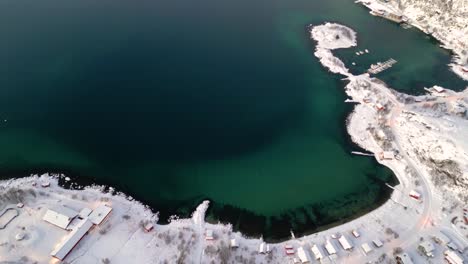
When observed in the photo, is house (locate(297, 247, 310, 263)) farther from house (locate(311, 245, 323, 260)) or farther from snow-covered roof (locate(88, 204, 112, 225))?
snow-covered roof (locate(88, 204, 112, 225))

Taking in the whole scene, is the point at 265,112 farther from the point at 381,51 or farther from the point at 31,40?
the point at 31,40

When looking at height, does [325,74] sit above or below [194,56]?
below

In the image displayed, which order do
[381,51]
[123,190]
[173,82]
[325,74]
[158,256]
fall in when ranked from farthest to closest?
[381,51] → [325,74] → [173,82] → [123,190] → [158,256]

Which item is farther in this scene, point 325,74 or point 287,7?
point 287,7

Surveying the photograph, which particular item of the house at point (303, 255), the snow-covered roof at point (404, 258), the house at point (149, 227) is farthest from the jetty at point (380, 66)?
the house at point (149, 227)

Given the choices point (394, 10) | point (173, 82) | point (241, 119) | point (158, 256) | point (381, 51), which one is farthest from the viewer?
point (394, 10)

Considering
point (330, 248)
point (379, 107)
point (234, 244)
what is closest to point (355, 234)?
point (330, 248)

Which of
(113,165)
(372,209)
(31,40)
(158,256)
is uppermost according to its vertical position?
(31,40)

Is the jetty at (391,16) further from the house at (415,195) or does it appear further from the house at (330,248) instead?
the house at (330,248)

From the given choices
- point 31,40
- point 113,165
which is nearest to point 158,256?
point 113,165
